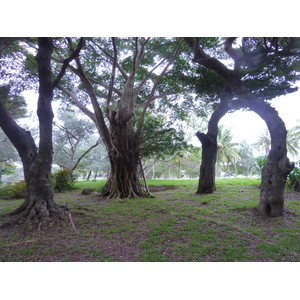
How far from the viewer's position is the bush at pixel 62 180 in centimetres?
751

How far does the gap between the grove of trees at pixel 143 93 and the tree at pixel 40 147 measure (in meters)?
0.02

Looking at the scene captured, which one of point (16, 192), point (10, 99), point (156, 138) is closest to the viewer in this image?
point (10, 99)

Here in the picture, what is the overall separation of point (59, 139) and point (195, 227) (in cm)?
1137

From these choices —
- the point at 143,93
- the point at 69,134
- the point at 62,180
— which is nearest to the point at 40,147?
the point at 62,180

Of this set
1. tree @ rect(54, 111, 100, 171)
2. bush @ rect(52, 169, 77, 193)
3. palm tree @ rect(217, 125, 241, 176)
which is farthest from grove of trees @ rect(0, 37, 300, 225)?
palm tree @ rect(217, 125, 241, 176)

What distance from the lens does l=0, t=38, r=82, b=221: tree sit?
3373 mm

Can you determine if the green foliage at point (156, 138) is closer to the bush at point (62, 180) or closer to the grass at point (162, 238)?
the grass at point (162, 238)

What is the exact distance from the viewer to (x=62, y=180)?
762 cm

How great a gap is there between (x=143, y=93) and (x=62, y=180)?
430cm

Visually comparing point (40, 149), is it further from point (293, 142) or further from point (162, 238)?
point (293, 142)

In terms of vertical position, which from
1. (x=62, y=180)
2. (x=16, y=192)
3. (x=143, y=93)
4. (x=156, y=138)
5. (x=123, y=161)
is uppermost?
(x=143, y=93)

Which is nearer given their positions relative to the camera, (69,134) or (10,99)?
(10,99)

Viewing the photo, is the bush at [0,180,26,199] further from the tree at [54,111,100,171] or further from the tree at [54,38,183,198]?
the tree at [54,111,100,171]
